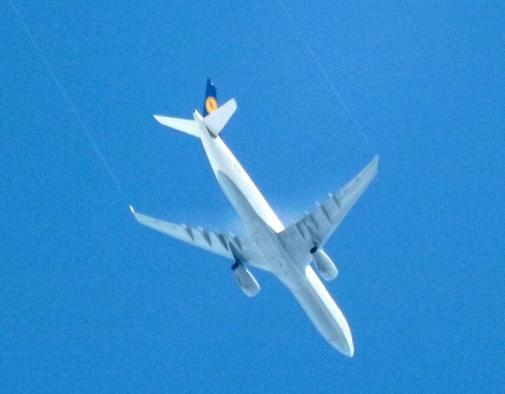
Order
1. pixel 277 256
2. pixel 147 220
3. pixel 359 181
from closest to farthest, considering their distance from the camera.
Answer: pixel 359 181 < pixel 277 256 < pixel 147 220

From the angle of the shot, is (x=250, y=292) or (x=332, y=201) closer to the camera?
(x=332, y=201)

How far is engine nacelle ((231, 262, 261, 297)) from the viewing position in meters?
64.3

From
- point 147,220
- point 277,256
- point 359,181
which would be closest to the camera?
point 359,181

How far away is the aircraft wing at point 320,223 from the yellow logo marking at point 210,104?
979 centimetres

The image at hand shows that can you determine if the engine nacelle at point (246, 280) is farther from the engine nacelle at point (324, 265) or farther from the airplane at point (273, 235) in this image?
the engine nacelle at point (324, 265)

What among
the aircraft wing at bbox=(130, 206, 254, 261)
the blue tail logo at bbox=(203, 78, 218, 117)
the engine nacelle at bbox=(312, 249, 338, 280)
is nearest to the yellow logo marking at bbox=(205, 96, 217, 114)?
the blue tail logo at bbox=(203, 78, 218, 117)

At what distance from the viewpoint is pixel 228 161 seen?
198ft

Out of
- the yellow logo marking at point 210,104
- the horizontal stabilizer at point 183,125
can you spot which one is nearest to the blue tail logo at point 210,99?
the yellow logo marking at point 210,104

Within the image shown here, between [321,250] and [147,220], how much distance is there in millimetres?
11209

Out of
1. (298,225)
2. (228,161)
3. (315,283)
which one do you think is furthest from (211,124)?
(315,283)

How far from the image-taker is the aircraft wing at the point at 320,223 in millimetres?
58250

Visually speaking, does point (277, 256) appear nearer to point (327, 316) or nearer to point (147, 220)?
point (327, 316)

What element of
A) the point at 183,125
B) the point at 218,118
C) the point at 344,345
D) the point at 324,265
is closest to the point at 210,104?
the point at 183,125

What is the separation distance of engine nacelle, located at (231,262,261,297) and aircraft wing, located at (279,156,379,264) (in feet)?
12.7
